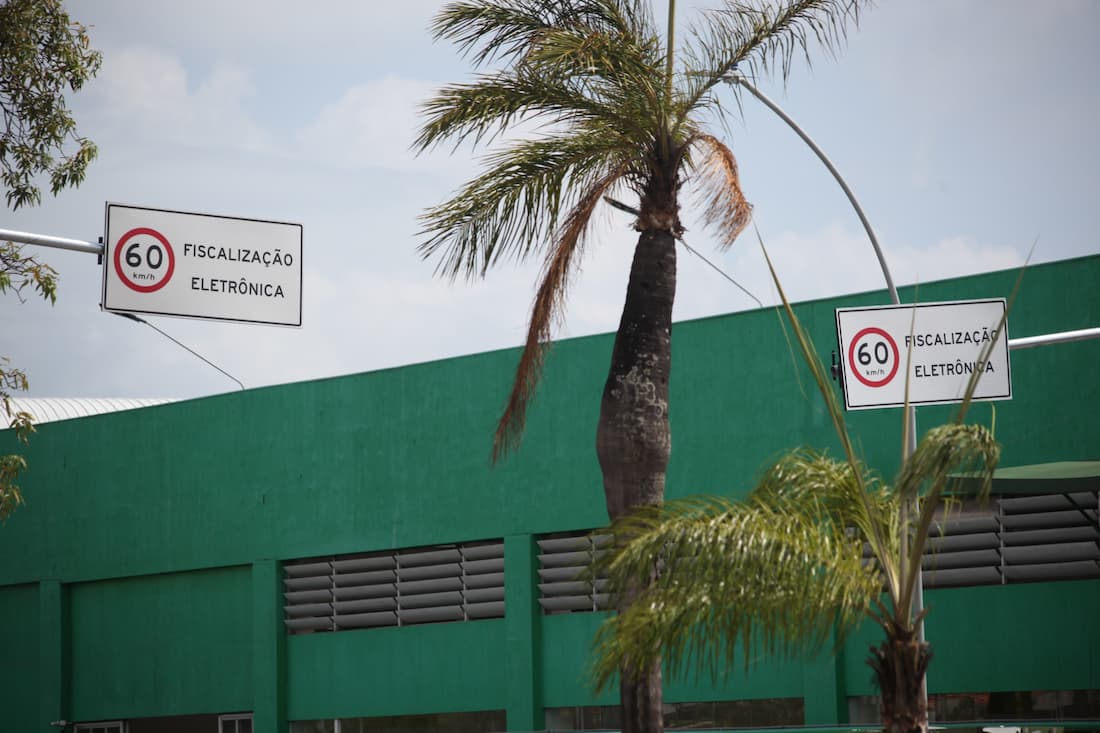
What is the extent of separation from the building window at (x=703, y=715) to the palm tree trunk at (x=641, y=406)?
8085mm

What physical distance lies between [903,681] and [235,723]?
1909 cm

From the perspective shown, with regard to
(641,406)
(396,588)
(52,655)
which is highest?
(641,406)

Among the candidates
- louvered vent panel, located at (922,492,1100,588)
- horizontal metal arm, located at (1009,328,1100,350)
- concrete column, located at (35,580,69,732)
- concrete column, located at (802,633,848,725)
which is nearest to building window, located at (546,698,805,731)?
concrete column, located at (802,633,848,725)

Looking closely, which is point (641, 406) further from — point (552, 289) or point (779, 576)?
point (779, 576)

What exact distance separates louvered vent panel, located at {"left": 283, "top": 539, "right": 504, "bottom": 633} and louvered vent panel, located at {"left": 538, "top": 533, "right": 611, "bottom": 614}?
0.95 metres

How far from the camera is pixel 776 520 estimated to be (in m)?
12.6

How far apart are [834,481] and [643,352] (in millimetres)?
2645

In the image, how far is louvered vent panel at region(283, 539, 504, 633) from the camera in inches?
1025

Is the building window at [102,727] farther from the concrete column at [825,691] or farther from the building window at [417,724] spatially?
the concrete column at [825,691]

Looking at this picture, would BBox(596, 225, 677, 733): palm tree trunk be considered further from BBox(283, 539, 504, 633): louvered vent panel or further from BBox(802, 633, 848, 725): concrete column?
BBox(283, 539, 504, 633): louvered vent panel

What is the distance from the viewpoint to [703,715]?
23641 millimetres

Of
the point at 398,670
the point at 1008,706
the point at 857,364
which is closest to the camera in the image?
the point at 857,364

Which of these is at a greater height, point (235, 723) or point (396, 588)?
point (396, 588)

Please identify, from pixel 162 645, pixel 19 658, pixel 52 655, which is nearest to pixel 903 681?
pixel 162 645
